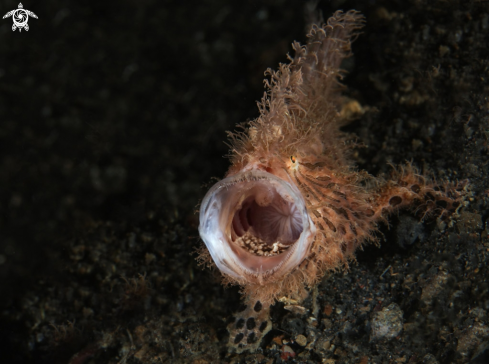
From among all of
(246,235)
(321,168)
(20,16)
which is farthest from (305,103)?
(20,16)

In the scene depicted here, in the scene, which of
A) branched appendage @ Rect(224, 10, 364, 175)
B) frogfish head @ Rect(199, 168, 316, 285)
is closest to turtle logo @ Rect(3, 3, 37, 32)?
branched appendage @ Rect(224, 10, 364, 175)

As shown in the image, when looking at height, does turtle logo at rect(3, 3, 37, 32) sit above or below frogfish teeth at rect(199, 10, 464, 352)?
above

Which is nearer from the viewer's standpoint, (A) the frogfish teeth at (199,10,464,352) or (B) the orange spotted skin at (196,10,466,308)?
(A) the frogfish teeth at (199,10,464,352)

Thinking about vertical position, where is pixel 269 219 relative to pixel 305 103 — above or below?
below

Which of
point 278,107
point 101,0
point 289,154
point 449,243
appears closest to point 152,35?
point 101,0

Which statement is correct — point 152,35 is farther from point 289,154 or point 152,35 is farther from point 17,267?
point 17,267

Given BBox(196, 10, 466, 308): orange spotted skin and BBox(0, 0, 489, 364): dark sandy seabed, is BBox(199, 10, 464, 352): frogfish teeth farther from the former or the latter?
BBox(0, 0, 489, 364): dark sandy seabed

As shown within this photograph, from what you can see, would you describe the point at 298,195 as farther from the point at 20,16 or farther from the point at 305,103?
the point at 20,16
